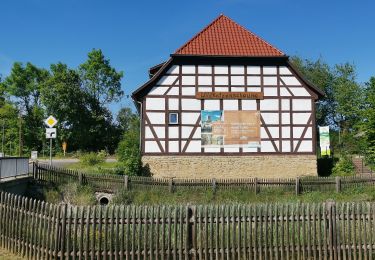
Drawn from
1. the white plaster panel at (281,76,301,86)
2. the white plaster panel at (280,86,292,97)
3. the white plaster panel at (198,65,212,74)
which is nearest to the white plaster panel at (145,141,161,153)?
the white plaster panel at (198,65,212,74)

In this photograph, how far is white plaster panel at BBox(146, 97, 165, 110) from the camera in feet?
70.7

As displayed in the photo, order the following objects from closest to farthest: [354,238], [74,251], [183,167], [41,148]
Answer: [74,251]
[354,238]
[183,167]
[41,148]

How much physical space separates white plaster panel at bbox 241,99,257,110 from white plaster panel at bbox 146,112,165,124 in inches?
187

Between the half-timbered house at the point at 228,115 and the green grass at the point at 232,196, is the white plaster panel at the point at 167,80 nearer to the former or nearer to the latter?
the half-timbered house at the point at 228,115

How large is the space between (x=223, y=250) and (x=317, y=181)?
12.3 meters

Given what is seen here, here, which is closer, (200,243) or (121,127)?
(200,243)

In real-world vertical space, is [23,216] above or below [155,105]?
below

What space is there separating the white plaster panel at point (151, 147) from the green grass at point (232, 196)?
3.80 metres

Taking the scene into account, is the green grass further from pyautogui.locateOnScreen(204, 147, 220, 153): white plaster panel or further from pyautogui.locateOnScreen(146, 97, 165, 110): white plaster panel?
pyautogui.locateOnScreen(146, 97, 165, 110): white plaster panel

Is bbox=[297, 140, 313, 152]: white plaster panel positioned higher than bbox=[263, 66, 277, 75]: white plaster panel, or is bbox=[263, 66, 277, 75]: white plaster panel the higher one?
bbox=[263, 66, 277, 75]: white plaster panel

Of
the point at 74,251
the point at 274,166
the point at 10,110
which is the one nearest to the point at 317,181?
the point at 274,166

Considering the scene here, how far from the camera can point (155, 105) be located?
21609 millimetres

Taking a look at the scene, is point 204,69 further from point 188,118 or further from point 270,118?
point 270,118

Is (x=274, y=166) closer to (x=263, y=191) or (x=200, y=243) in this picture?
(x=263, y=191)
